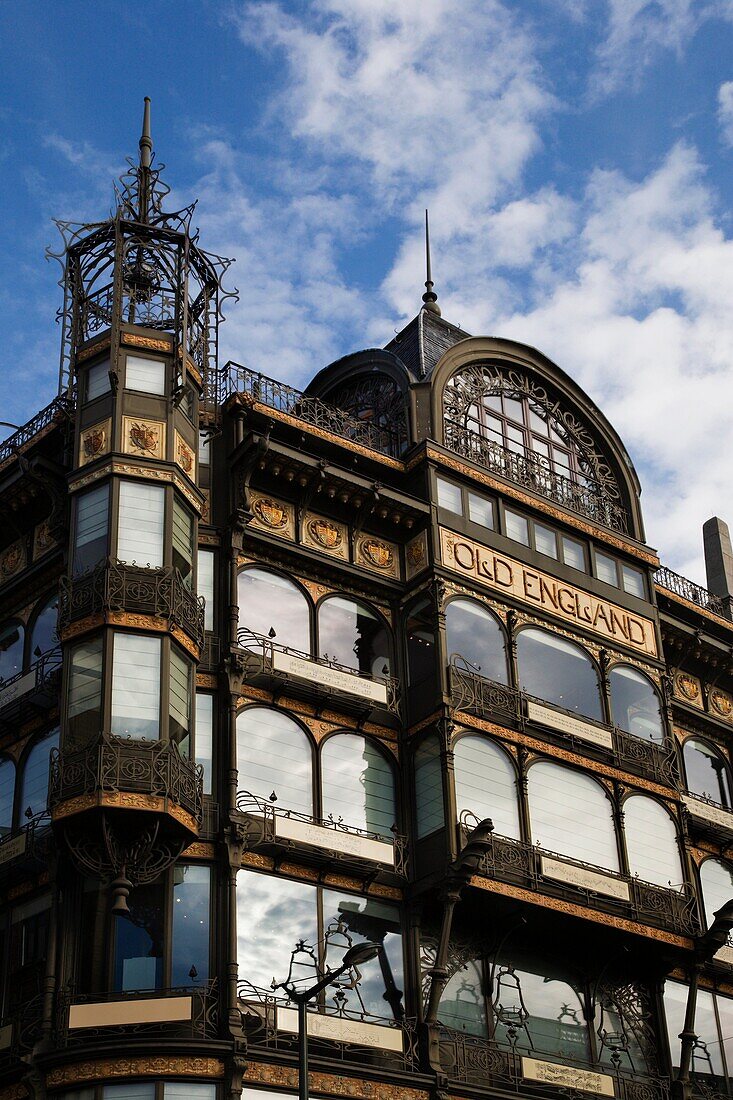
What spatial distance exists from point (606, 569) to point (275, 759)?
41.6 feet

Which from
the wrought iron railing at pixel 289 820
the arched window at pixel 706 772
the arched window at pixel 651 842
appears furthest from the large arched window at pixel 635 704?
the wrought iron railing at pixel 289 820

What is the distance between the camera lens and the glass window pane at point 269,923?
34.1 meters

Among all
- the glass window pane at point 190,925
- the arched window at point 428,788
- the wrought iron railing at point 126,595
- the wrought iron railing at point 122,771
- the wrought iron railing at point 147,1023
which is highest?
the wrought iron railing at point 126,595

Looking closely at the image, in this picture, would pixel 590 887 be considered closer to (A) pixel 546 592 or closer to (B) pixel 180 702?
(A) pixel 546 592

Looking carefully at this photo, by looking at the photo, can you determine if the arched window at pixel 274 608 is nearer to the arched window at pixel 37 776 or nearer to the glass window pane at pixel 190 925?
the arched window at pixel 37 776

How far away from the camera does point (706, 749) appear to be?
47.9m

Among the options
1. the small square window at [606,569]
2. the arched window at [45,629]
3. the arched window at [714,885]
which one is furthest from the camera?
the small square window at [606,569]

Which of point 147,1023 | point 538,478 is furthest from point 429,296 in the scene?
point 147,1023

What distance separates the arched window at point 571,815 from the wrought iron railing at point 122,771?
9615 millimetres

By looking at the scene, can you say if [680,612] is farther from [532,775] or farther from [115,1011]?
[115,1011]

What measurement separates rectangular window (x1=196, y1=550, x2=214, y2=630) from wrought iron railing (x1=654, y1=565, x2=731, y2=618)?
576 inches

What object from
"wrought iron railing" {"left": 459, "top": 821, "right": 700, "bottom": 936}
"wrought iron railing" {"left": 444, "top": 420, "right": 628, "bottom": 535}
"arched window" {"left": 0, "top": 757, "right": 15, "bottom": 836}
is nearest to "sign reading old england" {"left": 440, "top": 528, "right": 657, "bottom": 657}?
"wrought iron railing" {"left": 444, "top": 420, "right": 628, "bottom": 535}

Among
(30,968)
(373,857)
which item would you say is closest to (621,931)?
(373,857)

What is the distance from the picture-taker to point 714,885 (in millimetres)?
45062
